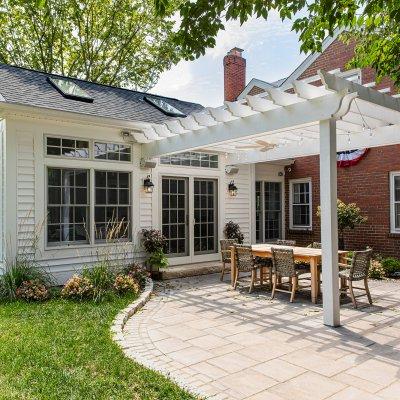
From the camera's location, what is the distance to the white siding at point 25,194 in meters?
7.25

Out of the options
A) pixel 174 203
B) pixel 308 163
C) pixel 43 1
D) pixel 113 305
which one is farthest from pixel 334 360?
pixel 308 163

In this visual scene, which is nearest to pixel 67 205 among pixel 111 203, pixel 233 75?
pixel 111 203

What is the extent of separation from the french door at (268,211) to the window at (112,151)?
4.92m

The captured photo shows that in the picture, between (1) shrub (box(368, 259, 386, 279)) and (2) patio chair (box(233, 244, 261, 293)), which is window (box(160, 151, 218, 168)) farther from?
(1) shrub (box(368, 259, 386, 279))

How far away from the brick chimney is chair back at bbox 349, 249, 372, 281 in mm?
9844

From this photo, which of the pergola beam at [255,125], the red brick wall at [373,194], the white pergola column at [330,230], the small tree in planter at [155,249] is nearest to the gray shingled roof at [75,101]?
the pergola beam at [255,125]

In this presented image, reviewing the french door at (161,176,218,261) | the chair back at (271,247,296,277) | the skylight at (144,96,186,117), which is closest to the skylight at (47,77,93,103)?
the skylight at (144,96,186,117)

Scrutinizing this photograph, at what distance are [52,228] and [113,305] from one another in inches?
94.9

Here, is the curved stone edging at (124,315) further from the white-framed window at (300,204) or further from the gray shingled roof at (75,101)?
the white-framed window at (300,204)

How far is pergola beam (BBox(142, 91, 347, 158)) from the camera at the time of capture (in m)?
5.38

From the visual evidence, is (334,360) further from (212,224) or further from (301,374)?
(212,224)

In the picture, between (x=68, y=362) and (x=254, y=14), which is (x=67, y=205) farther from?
(x=254, y=14)

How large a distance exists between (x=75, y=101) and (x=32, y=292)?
408cm

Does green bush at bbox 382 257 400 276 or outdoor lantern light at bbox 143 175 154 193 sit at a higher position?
outdoor lantern light at bbox 143 175 154 193
